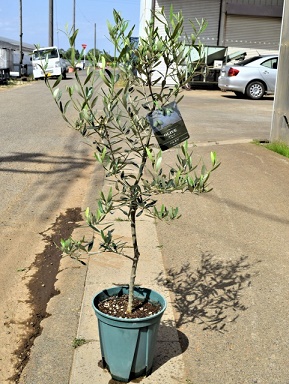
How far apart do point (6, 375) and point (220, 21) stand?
27.4 meters

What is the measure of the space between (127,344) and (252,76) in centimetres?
1917

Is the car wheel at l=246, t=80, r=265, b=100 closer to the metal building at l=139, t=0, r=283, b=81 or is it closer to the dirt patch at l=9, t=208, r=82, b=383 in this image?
the metal building at l=139, t=0, r=283, b=81

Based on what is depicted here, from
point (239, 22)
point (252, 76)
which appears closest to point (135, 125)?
point (252, 76)

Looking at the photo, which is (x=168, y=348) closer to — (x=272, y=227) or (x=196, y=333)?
(x=196, y=333)

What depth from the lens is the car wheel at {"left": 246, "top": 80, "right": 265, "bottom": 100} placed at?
21219 millimetres

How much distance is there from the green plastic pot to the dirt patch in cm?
64

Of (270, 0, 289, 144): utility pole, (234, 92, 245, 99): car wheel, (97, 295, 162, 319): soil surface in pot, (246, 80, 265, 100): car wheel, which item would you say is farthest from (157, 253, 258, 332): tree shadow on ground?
(234, 92, 245, 99): car wheel

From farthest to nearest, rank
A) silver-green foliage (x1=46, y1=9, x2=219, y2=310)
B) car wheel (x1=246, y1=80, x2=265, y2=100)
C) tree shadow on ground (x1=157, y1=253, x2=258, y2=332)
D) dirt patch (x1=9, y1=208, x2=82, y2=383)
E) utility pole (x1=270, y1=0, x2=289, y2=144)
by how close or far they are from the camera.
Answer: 1. car wheel (x1=246, y1=80, x2=265, y2=100)
2. utility pole (x1=270, y1=0, x2=289, y2=144)
3. tree shadow on ground (x1=157, y1=253, x2=258, y2=332)
4. dirt patch (x1=9, y1=208, x2=82, y2=383)
5. silver-green foliage (x1=46, y1=9, x2=219, y2=310)

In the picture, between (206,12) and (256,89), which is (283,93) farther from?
(206,12)

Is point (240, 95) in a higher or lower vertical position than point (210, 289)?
higher

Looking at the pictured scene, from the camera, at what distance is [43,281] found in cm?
488

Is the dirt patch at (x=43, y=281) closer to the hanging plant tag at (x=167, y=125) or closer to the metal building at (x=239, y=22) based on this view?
the hanging plant tag at (x=167, y=125)

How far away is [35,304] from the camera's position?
Answer: 4.45m

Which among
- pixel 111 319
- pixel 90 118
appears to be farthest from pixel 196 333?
pixel 90 118
